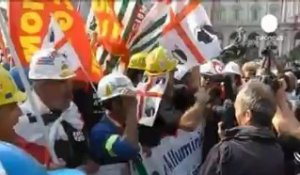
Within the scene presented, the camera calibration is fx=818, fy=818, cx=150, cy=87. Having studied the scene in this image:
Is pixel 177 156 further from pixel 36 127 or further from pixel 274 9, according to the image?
pixel 274 9

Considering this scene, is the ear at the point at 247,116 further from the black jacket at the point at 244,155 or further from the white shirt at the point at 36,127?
the white shirt at the point at 36,127

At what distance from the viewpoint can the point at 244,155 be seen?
3426 millimetres

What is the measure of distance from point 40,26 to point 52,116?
652 mm

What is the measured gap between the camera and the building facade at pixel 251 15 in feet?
214

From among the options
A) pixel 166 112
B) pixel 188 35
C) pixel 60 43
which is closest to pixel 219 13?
pixel 188 35

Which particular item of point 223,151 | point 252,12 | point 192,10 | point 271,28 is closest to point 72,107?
point 223,151

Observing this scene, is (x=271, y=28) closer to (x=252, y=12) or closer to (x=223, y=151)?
(x=223, y=151)

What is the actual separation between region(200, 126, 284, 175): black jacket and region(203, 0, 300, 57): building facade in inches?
2407

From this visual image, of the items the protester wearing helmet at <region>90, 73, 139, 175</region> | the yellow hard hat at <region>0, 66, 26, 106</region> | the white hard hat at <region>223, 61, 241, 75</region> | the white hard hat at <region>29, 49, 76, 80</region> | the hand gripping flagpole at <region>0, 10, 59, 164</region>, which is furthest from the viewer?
the white hard hat at <region>223, 61, 241, 75</region>

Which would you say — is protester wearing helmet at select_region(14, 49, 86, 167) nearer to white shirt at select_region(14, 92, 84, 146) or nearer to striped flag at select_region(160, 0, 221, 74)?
white shirt at select_region(14, 92, 84, 146)

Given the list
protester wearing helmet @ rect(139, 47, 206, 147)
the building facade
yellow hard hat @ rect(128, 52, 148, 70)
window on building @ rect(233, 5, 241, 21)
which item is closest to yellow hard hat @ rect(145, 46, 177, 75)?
protester wearing helmet @ rect(139, 47, 206, 147)

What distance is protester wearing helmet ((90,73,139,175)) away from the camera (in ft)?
12.7

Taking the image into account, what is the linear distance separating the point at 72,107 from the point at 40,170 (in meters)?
1.63

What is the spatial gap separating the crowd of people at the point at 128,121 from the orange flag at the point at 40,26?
144mm
